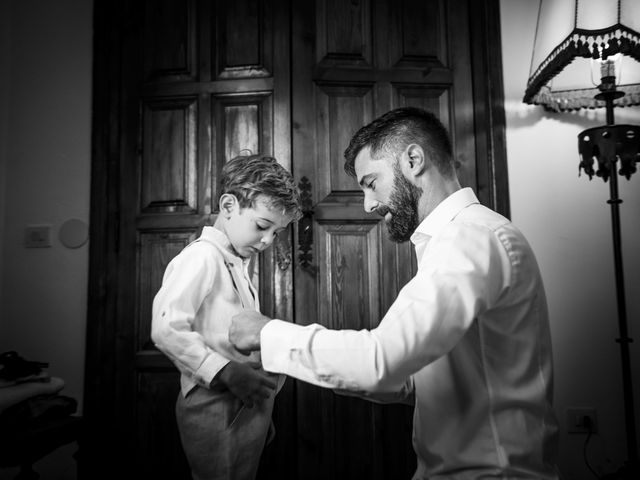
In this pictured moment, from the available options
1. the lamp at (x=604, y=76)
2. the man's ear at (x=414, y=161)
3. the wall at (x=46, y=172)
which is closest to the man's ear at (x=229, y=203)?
the man's ear at (x=414, y=161)

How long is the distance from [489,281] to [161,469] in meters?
1.85

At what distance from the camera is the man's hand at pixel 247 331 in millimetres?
964

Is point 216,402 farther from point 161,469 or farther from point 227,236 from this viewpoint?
point 161,469

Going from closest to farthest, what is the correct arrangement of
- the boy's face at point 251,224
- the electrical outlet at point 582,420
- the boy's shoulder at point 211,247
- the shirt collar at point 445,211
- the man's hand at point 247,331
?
the man's hand at point 247,331 < the shirt collar at point 445,211 < the boy's shoulder at point 211,247 < the boy's face at point 251,224 < the electrical outlet at point 582,420

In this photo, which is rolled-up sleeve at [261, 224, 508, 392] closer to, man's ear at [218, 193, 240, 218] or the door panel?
man's ear at [218, 193, 240, 218]

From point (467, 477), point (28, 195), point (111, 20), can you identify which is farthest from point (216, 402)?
point (111, 20)

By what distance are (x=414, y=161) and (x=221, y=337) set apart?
777 mm

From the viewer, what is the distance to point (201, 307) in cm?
145

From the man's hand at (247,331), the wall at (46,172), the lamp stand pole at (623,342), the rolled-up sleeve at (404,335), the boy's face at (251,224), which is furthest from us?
the wall at (46,172)

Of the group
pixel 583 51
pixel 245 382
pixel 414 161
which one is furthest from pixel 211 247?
pixel 583 51

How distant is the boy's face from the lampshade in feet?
3.97

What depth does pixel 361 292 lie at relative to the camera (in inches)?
84.4

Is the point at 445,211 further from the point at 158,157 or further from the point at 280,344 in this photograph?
the point at 158,157

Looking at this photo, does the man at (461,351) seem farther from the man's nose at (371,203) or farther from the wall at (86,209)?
the wall at (86,209)
